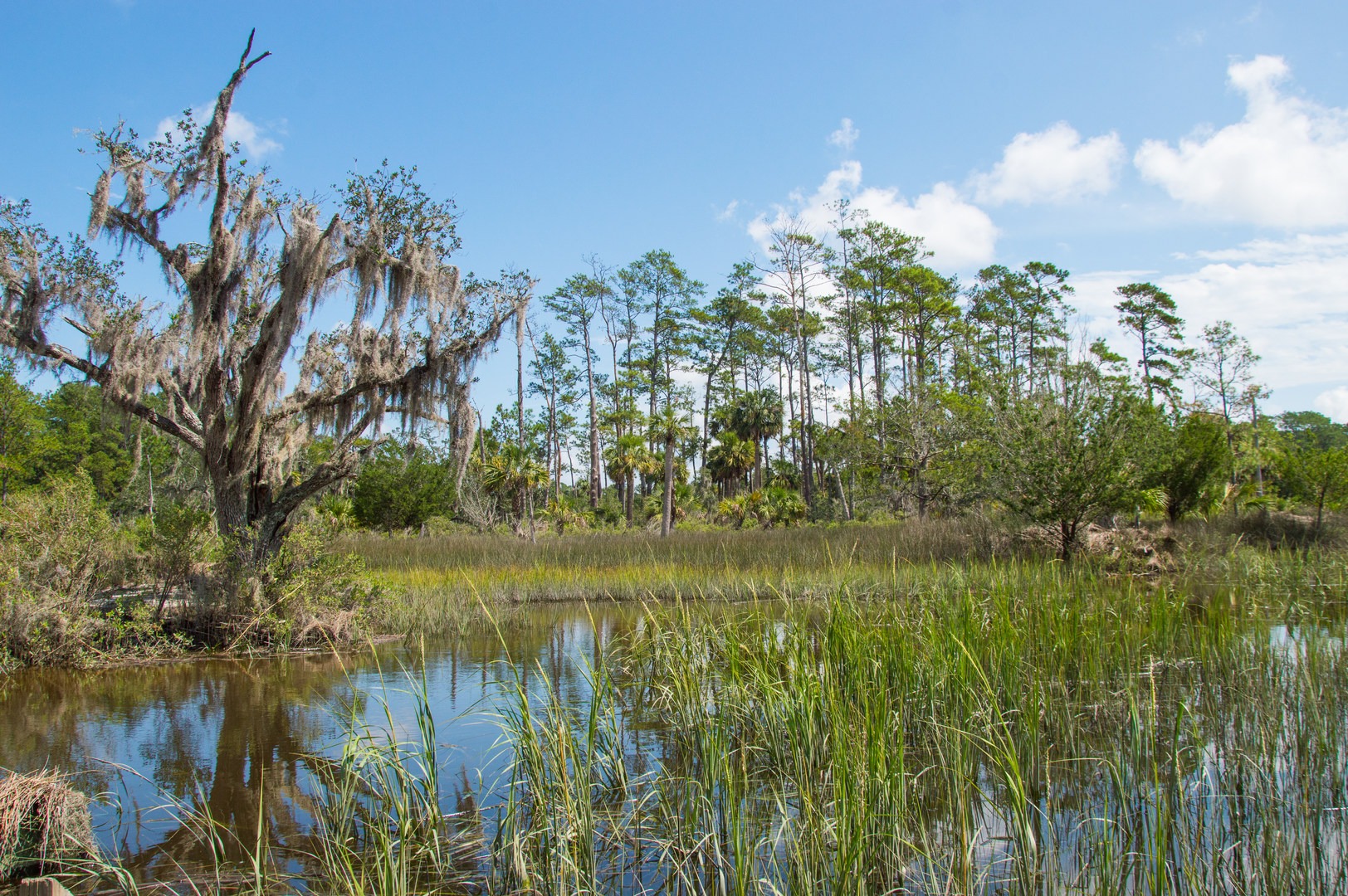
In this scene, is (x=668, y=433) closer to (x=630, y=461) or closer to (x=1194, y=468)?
(x=630, y=461)

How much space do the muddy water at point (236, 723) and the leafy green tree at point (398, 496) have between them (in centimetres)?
2274

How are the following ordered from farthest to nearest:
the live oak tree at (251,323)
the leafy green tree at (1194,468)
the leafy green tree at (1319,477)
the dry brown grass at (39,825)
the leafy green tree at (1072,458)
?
the leafy green tree at (1194,468)
the leafy green tree at (1319,477)
the leafy green tree at (1072,458)
the live oak tree at (251,323)
the dry brown grass at (39,825)

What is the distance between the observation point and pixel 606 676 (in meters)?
4.05

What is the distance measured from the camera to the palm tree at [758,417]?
41469 millimetres

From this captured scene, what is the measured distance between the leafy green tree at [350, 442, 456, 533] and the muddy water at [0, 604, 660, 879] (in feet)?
74.6

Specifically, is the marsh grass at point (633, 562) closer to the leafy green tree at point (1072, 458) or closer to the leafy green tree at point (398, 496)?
the leafy green tree at point (1072, 458)

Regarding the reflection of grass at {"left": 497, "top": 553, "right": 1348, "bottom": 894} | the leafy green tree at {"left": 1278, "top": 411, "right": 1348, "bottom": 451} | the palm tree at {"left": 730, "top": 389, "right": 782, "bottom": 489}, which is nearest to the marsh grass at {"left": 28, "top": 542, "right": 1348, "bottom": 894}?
the reflection of grass at {"left": 497, "top": 553, "right": 1348, "bottom": 894}

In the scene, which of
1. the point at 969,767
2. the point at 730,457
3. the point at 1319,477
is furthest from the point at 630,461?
the point at 969,767

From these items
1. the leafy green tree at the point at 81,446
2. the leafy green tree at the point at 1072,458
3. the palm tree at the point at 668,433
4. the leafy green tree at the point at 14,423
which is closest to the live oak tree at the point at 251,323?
the leafy green tree at the point at 1072,458

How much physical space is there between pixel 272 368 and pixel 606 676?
8.36 metres

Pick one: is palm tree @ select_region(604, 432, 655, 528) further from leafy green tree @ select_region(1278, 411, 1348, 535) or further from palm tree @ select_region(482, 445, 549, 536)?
leafy green tree @ select_region(1278, 411, 1348, 535)

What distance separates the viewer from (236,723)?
688 cm

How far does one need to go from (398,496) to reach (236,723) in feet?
86.1

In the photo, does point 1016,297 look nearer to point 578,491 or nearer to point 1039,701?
point 578,491
